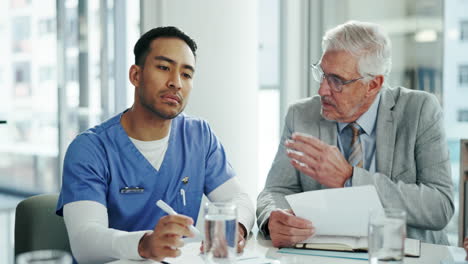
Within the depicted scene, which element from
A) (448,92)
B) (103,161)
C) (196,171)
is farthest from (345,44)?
(448,92)

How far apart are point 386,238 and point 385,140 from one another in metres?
0.83

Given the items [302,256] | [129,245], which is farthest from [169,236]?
[302,256]

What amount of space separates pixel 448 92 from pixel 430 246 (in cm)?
206

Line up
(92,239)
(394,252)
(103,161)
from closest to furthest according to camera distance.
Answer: (394,252) < (92,239) < (103,161)

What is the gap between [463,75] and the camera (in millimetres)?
3209

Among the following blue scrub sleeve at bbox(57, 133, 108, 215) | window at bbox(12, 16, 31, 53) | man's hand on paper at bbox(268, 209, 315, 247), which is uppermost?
window at bbox(12, 16, 31, 53)

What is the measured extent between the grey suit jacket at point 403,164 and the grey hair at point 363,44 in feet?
0.46

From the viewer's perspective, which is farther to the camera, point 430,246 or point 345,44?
point 345,44

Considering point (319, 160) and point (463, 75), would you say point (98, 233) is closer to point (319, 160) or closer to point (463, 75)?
point (319, 160)

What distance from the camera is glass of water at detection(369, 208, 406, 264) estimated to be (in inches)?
41.3

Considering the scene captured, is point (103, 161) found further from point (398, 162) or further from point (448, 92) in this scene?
point (448, 92)

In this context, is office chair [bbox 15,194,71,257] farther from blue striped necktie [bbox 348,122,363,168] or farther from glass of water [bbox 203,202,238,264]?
blue striped necktie [bbox 348,122,363,168]

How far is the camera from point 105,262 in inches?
54.6

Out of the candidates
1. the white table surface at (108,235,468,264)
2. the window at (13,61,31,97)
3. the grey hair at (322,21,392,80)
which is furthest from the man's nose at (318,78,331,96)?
the window at (13,61,31,97)
